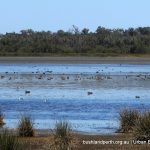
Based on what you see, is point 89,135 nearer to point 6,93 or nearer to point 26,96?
point 26,96

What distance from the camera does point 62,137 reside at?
16.8m

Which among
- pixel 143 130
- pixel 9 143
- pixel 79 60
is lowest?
pixel 79 60

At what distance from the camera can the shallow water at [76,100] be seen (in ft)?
80.0

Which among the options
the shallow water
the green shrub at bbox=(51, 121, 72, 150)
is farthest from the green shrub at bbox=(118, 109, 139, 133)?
the green shrub at bbox=(51, 121, 72, 150)

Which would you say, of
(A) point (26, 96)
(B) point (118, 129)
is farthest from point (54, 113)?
(A) point (26, 96)

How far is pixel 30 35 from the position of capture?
116000 millimetres

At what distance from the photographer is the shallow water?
960 inches

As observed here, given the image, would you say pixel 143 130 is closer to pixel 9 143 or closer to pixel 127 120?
pixel 127 120

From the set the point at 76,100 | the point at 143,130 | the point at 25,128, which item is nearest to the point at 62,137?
the point at 143,130

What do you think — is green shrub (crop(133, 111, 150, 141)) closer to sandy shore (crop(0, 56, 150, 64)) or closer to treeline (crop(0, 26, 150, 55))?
sandy shore (crop(0, 56, 150, 64))

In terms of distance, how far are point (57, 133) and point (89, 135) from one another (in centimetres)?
330

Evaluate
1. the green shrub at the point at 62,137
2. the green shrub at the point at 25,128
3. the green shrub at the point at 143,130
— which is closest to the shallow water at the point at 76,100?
the green shrub at the point at 25,128

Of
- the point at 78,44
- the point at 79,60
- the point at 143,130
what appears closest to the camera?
the point at 143,130

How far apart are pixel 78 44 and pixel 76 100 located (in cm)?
6718
